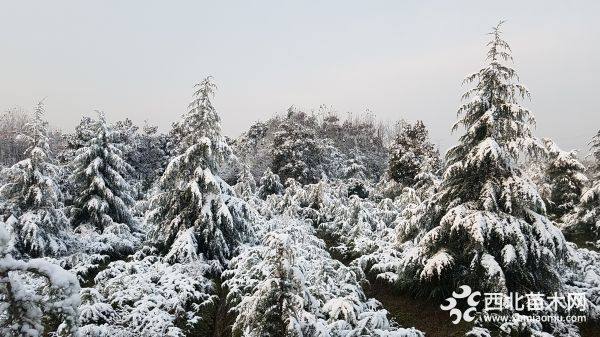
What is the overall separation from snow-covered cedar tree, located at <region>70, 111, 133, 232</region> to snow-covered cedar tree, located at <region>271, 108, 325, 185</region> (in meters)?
17.6

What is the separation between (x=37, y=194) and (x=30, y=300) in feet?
49.2

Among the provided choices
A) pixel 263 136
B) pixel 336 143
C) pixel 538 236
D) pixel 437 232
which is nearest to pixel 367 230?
pixel 437 232

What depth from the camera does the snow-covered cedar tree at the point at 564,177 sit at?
2931 centimetres

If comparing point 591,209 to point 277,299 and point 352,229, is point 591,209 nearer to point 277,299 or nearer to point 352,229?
point 352,229

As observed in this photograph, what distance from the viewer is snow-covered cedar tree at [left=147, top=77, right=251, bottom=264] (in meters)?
14.6

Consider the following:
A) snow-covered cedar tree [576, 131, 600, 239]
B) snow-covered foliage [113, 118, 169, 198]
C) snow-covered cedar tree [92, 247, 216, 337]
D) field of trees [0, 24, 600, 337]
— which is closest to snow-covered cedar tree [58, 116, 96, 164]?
field of trees [0, 24, 600, 337]

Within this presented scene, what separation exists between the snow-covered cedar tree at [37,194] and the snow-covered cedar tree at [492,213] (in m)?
14.6

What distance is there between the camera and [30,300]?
3.86 metres

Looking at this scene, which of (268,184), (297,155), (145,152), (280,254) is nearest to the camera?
(280,254)

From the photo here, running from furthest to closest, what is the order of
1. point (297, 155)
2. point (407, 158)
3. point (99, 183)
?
point (297, 155) < point (407, 158) < point (99, 183)

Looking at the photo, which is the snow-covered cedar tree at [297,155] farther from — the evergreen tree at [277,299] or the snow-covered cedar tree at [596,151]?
the evergreen tree at [277,299]
